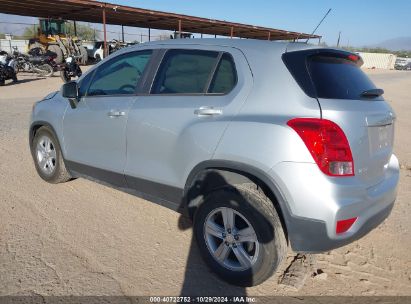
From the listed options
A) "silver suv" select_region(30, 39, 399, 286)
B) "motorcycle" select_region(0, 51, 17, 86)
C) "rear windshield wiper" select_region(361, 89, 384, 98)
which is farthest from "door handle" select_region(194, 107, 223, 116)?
"motorcycle" select_region(0, 51, 17, 86)

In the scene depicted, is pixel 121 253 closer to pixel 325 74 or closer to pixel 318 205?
pixel 318 205

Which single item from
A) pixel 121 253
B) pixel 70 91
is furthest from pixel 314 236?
pixel 70 91

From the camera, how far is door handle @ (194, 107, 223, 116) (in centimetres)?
266

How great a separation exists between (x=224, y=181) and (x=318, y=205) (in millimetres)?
735

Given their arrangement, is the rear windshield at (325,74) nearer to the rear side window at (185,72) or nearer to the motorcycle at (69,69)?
the rear side window at (185,72)

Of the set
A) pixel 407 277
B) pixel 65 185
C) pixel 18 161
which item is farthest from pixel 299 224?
pixel 18 161

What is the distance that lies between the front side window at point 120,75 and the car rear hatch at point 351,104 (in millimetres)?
1464

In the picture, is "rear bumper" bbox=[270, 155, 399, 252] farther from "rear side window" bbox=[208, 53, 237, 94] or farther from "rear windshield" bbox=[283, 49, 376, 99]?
"rear side window" bbox=[208, 53, 237, 94]

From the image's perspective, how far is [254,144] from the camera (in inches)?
95.6

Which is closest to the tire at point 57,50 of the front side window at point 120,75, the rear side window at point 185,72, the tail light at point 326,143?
the front side window at point 120,75

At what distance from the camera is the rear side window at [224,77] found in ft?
8.89

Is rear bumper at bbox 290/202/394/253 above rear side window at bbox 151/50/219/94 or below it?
below

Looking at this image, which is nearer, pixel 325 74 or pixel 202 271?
pixel 325 74

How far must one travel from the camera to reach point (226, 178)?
2.69 meters
